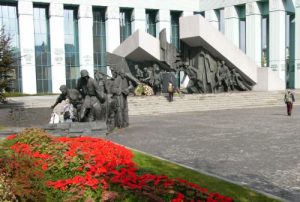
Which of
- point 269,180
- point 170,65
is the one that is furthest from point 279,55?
point 269,180

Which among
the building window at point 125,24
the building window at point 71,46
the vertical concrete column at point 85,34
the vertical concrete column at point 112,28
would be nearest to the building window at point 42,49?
the building window at point 71,46

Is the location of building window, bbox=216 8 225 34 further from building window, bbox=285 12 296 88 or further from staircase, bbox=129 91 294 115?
staircase, bbox=129 91 294 115

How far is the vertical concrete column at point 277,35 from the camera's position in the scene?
41.8 metres

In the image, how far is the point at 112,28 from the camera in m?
45.4

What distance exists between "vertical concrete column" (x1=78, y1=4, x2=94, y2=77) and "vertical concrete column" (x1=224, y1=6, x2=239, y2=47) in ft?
54.5

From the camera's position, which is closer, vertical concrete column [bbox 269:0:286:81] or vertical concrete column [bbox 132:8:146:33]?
vertical concrete column [bbox 269:0:286:81]

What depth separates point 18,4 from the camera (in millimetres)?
41469

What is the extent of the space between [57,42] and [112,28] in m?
6.76

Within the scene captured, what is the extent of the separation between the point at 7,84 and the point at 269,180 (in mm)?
14659

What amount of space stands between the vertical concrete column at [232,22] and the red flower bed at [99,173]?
4123 cm

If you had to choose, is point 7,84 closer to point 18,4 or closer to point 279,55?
point 18,4

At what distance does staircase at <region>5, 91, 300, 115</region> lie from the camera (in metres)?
22.4

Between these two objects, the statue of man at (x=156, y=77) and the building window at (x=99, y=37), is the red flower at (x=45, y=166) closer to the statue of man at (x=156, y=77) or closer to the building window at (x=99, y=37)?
the statue of man at (x=156, y=77)

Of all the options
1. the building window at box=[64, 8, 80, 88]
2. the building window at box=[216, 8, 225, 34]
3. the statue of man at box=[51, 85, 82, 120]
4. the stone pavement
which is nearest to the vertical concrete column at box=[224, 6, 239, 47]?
Answer: the building window at box=[216, 8, 225, 34]
